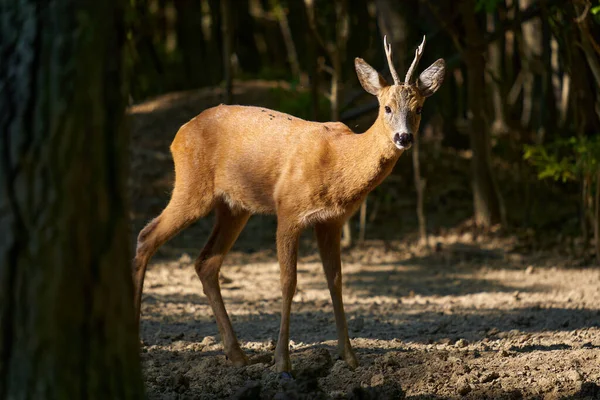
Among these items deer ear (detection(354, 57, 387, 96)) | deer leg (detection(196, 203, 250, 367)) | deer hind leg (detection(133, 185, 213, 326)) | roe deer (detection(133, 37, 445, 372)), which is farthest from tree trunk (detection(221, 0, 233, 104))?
deer ear (detection(354, 57, 387, 96))

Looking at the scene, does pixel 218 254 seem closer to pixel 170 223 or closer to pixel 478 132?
pixel 170 223

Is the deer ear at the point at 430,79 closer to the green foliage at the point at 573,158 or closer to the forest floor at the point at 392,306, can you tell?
the forest floor at the point at 392,306

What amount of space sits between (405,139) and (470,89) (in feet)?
18.3

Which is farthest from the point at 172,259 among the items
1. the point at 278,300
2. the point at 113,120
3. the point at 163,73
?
the point at 113,120

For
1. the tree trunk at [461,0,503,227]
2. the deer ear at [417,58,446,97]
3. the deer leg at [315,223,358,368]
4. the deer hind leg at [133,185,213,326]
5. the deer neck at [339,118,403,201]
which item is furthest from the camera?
the tree trunk at [461,0,503,227]

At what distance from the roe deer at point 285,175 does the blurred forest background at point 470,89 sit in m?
2.91

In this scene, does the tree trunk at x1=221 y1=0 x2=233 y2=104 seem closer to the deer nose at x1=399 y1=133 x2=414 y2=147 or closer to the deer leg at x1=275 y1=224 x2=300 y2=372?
the deer leg at x1=275 y1=224 x2=300 y2=372

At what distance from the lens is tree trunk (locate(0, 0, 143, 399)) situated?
10.9ft

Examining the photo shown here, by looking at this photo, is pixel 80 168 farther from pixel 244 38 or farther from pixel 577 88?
pixel 244 38


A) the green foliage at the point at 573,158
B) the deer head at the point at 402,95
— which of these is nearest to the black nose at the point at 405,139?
the deer head at the point at 402,95

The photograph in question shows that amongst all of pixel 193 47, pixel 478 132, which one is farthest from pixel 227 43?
pixel 193 47

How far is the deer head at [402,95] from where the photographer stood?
5547 mm

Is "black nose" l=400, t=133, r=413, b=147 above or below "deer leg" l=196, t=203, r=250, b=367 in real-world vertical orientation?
above

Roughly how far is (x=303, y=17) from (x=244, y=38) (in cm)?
595
